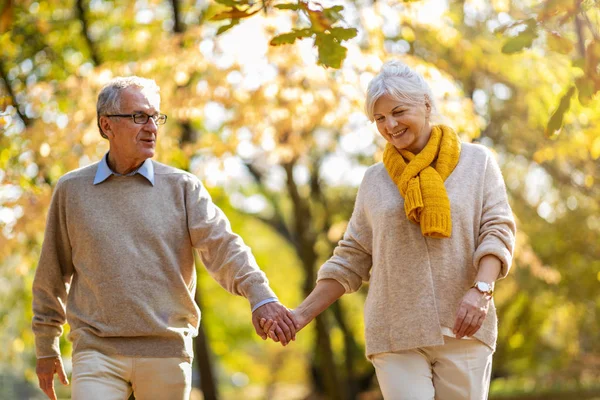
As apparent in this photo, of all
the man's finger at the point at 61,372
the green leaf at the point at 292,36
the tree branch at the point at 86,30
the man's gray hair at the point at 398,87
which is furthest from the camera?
the tree branch at the point at 86,30

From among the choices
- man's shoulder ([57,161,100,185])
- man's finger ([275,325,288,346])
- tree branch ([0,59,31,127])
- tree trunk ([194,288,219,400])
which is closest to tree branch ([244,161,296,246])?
tree trunk ([194,288,219,400])

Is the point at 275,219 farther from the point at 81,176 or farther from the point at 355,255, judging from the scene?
the point at 355,255

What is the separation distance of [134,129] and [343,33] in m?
1.14

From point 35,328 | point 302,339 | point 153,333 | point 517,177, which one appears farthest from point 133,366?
point 302,339

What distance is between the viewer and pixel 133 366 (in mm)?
3643

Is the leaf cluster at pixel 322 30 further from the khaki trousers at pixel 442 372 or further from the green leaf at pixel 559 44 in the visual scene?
the khaki trousers at pixel 442 372

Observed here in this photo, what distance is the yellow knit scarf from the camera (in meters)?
3.35

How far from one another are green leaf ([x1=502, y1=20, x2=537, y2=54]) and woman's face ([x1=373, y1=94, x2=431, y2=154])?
1.59 feet

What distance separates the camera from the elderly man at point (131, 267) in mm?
3654

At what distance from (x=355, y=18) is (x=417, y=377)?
19.1 ft

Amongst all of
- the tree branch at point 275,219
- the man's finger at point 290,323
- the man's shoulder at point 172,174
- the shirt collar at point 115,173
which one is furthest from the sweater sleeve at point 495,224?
the tree branch at point 275,219

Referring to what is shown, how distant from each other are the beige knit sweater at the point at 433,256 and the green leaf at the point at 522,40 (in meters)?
0.53

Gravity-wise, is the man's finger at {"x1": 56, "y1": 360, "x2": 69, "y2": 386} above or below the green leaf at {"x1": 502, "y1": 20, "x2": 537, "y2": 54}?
below

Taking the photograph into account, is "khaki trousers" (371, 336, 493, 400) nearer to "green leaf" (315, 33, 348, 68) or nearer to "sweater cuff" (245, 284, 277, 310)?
"sweater cuff" (245, 284, 277, 310)
